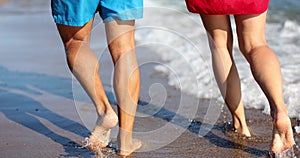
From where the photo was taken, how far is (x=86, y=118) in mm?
4016

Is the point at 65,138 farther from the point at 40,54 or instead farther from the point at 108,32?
the point at 40,54

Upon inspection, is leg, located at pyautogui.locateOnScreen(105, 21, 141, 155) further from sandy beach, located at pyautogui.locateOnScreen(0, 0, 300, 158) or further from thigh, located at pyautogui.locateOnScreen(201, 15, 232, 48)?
thigh, located at pyautogui.locateOnScreen(201, 15, 232, 48)

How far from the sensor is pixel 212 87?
4797 millimetres

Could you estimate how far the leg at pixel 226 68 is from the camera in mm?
3432

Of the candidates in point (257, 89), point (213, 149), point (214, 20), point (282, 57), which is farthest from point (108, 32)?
point (282, 57)

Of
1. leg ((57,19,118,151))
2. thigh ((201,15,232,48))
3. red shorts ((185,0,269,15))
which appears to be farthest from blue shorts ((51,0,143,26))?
thigh ((201,15,232,48))

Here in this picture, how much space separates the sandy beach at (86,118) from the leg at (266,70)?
0.76 ft

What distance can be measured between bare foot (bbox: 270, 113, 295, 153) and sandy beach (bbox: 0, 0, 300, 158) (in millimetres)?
175

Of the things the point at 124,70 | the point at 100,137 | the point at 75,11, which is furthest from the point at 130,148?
the point at 75,11

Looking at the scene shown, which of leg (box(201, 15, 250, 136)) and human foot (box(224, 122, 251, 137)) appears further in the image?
human foot (box(224, 122, 251, 137))

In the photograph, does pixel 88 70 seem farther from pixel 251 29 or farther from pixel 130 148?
pixel 251 29

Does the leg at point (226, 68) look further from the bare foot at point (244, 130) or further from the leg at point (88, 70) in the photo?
the leg at point (88, 70)

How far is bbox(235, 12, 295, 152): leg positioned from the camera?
10.1 feet

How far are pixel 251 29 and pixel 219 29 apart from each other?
24 centimetres
